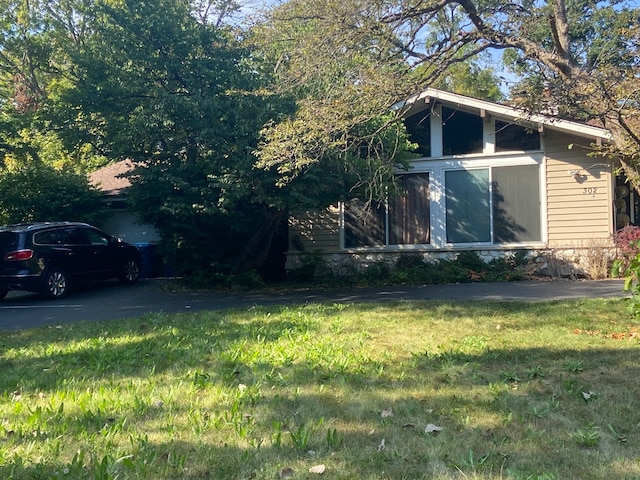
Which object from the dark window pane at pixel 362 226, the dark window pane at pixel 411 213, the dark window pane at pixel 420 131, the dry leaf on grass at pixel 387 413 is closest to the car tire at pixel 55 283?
the dark window pane at pixel 362 226

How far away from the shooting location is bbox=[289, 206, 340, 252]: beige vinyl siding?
1522cm

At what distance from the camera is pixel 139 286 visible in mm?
14203

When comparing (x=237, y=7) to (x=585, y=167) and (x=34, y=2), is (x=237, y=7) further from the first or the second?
(x=34, y=2)

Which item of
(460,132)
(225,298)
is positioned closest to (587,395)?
(225,298)

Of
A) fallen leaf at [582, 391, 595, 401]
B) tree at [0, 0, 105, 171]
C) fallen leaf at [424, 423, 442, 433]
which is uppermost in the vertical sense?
tree at [0, 0, 105, 171]

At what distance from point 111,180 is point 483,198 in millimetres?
12650

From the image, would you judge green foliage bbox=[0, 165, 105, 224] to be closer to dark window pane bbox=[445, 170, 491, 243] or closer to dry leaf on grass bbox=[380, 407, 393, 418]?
dark window pane bbox=[445, 170, 491, 243]

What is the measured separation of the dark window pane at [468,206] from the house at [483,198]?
25 mm

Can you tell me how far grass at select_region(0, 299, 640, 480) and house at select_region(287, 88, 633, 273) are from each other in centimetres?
639

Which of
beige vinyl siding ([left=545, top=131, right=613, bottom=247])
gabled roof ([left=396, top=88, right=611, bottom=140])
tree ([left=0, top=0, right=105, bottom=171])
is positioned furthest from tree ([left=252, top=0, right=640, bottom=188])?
tree ([left=0, top=0, right=105, bottom=171])

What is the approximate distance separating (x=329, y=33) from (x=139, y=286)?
28.5 ft

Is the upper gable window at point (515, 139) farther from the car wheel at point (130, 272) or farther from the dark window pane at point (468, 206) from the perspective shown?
the car wheel at point (130, 272)

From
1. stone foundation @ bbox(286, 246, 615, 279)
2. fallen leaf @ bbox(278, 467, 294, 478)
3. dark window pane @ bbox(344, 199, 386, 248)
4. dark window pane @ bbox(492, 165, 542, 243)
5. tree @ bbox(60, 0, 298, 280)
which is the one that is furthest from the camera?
dark window pane @ bbox(344, 199, 386, 248)

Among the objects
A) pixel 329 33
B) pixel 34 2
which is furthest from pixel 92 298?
pixel 34 2
